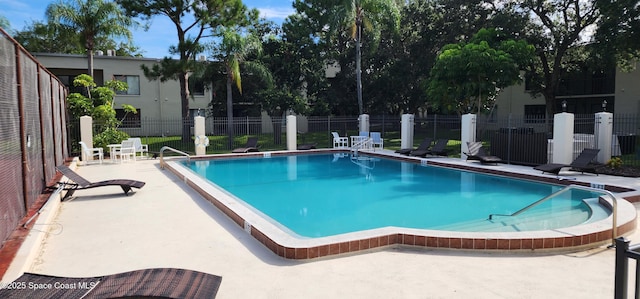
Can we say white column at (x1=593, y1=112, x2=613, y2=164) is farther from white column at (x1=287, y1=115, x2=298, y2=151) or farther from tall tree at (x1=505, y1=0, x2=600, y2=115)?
white column at (x1=287, y1=115, x2=298, y2=151)

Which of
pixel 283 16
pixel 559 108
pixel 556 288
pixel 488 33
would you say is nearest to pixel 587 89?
pixel 559 108

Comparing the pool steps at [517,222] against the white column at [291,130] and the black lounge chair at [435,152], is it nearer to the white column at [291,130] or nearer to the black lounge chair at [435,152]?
the black lounge chair at [435,152]

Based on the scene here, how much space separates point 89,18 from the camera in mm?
19281

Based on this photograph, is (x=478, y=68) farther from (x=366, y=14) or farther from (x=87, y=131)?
(x=87, y=131)

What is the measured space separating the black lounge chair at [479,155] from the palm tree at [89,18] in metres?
16.5

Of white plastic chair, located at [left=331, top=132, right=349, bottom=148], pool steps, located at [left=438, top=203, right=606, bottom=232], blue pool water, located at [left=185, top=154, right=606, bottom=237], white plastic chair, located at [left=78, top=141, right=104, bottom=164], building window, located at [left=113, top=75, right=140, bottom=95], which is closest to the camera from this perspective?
pool steps, located at [left=438, top=203, right=606, bottom=232]

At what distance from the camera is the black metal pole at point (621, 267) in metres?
2.17

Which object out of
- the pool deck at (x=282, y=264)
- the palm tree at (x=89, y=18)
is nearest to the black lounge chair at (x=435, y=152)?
the pool deck at (x=282, y=264)

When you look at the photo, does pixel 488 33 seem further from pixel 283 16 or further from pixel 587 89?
pixel 283 16

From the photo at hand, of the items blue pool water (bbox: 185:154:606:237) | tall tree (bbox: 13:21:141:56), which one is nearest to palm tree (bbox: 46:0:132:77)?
tall tree (bbox: 13:21:141:56)

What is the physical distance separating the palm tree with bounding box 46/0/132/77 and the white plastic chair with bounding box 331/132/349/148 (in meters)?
11.3

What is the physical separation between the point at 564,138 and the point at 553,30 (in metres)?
13.9

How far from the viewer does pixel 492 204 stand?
937cm

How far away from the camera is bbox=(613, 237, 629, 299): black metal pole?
85.3 inches
